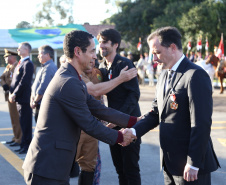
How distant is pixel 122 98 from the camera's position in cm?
430

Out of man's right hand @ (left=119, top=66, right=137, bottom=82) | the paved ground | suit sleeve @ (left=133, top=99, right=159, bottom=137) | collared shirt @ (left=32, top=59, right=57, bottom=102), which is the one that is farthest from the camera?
collared shirt @ (left=32, top=59, right=57, bottom=102)

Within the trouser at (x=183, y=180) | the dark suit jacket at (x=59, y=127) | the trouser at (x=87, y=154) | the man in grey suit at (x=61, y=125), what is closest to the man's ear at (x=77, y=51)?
the man in grey suit at (x=61, y=125)

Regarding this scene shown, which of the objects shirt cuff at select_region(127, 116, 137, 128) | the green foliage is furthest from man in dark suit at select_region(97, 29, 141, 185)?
the green foliage

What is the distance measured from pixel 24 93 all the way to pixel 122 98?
3362mm

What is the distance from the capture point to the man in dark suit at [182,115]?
2.76m

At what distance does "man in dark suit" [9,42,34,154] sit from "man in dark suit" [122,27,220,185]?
436 centimetres

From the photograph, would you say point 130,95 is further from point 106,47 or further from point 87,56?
point 87,56

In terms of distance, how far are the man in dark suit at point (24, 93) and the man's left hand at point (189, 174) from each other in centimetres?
480

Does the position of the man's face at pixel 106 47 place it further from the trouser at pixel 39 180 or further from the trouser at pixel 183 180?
the trouser at pixel 39 180

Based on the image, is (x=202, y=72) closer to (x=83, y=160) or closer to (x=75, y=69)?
(x=75, y=69)

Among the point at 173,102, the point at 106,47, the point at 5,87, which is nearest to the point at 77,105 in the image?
the point at 173,102

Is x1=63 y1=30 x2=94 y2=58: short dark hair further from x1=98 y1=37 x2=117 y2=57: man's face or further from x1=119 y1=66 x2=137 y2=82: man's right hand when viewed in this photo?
x1=98 y1=37 x2=117 y2=57: man's face

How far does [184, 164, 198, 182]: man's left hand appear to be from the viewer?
9.14ft

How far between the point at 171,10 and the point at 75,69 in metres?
33.3
